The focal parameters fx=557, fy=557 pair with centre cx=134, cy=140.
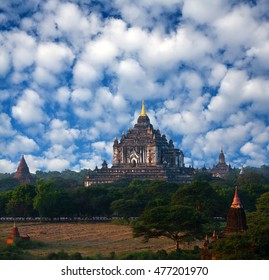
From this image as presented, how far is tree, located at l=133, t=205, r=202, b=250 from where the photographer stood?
123 ft

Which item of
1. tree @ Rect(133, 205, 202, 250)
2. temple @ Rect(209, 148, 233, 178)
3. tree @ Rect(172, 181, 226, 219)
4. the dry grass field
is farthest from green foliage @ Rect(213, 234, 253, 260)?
temple @ Rect(209, 148, 233, 178)

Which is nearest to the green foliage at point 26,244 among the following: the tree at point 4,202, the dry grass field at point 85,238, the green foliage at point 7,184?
the dry grass field at point 85,238

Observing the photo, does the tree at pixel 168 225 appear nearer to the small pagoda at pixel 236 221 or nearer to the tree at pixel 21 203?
the small pagoda at pixel 236 221

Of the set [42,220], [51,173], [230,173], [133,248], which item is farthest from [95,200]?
[51,173]

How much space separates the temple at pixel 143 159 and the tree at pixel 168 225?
65.0 m

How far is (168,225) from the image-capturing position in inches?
1473

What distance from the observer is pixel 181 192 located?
56.5 m

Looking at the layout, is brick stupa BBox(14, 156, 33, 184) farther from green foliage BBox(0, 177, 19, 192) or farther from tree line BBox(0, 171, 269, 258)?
tree line BBox(0, 171, 269, 258)

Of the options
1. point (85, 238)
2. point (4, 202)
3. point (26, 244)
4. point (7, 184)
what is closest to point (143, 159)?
point (7, 184)

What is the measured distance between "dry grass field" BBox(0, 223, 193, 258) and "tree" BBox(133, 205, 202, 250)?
1820mm

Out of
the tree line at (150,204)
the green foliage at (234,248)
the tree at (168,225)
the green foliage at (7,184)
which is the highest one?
the green foliage at (7,184)

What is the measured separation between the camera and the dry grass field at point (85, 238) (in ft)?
129
